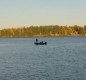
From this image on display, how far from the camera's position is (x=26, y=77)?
41906 mm

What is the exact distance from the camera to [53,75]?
4316cm

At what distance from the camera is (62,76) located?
4222cm

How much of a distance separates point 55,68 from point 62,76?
732 cm

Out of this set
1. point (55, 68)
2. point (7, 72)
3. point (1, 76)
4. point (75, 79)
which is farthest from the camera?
point (55, 68)

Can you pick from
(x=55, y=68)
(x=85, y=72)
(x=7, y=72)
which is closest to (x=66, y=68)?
(x=55, y=68)

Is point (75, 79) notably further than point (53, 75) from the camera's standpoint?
No

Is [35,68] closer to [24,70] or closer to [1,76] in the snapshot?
[24,70]

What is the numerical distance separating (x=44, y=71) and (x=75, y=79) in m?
7.46

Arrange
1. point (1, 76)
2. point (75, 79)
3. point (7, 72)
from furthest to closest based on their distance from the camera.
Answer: point (7, 72), point (1, 76), point (75, 79)

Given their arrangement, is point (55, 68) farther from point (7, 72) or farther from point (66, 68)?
point (7, 72)

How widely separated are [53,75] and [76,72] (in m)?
3.46

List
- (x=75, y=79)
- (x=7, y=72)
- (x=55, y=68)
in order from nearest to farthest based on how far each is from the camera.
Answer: (x=75, y=79) → (x=7, y=72) → (x=55, y=68)

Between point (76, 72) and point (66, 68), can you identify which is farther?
point (66, 68)

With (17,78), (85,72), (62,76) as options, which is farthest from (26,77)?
(85,72)
